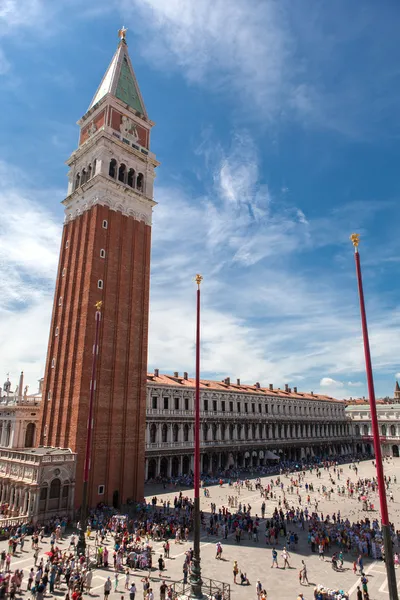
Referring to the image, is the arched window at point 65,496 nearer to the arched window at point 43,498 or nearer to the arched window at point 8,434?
the arched window at point 43,498

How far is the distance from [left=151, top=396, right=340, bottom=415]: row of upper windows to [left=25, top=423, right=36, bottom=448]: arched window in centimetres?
1446

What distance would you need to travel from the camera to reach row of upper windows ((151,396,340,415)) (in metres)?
55.8

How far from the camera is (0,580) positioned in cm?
1725

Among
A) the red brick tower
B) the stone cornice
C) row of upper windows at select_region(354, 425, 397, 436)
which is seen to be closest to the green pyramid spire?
the red brick tower

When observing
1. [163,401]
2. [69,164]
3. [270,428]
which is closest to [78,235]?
[69,164]

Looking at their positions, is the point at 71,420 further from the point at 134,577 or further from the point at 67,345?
the point at 134,577

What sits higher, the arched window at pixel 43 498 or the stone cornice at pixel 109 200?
the stone cornice at pixel 109 200

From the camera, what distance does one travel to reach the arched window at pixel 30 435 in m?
48.8

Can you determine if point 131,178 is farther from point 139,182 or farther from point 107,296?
point 107,296

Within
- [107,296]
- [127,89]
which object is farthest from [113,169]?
[107,296]

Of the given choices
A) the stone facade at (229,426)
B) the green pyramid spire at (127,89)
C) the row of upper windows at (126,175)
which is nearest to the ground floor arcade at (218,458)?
the stone facade at (229,426)

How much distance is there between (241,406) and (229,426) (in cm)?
531

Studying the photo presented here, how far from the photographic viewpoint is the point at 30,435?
49312 mm

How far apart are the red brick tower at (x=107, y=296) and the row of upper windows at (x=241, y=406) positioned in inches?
664
